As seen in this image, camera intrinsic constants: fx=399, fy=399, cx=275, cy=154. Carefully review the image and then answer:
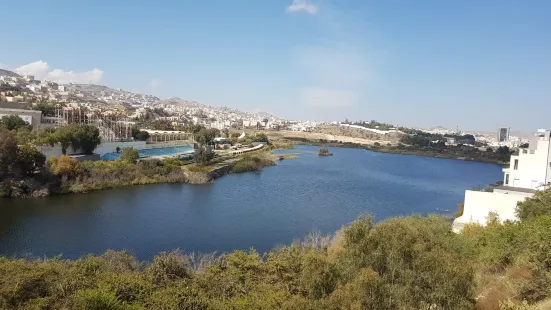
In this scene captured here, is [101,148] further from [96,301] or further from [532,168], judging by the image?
[532,168]

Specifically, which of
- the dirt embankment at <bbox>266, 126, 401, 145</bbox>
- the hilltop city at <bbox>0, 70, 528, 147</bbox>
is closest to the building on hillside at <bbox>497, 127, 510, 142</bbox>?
the hilltop city at <bbox>0, 70, 528, 147</bbox>

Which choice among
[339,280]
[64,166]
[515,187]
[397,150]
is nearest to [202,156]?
[64,166]

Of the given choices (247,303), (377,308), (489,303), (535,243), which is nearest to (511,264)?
(535,243)

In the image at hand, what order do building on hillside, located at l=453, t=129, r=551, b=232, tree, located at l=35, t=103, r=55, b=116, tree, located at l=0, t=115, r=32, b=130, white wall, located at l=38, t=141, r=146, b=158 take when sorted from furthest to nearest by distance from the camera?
1. tree, located at l=35, t=103, r=55, b=116
2. tree, located at l=0, t=115, r=32, b=130
3. white wall, located at l=38, t=141, r=146, b=158
4. building on hillside, located at l=453, t=129, r=551, b=232

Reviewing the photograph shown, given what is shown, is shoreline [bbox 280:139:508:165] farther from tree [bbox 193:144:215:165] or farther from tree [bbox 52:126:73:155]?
tree [bbox 52:126:73:155]

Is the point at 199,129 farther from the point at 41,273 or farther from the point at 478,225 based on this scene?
the point at 41,273

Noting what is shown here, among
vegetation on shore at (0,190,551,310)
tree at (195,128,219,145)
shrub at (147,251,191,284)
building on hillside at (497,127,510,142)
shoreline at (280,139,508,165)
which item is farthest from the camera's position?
building on hillside at (497,127,510,142)
